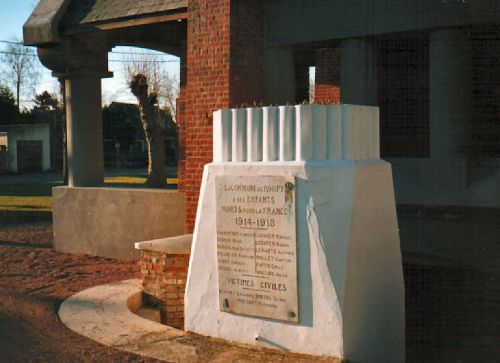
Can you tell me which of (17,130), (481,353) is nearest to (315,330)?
(481,353)

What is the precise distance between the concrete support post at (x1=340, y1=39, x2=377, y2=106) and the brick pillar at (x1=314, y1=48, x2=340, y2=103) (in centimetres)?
404

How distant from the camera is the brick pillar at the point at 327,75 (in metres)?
12.9

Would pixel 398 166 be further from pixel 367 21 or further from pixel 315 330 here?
pixel 315 330

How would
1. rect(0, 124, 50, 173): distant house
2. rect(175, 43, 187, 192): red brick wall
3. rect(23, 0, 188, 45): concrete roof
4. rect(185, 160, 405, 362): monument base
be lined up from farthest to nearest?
rect(0, 124, 50, 173): distant house < rect(175, 43, 187, 192): red brick wall < rect(23, 0, 188, 45): concrete roof < rect(185, 160, 405, 362): monument base

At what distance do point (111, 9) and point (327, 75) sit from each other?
5.30m

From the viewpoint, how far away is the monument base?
453 centimetres

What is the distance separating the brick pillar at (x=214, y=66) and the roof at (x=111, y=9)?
65 cm

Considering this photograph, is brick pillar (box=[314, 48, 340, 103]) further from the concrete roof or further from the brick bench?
the brick bench

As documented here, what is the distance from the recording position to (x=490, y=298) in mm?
6609

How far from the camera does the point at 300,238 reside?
184 inches

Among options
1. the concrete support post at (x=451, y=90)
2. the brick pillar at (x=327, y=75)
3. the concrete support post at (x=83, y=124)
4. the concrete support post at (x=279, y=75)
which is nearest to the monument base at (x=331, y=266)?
the concrete support post at (x=451, y=90)

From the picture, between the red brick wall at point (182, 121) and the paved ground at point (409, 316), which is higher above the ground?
the red brick wall at point (182, 121)

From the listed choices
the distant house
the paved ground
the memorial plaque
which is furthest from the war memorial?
the distant house

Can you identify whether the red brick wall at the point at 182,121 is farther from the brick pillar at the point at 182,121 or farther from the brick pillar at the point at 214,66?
the brick pillar at the point at 214,66
